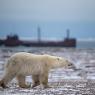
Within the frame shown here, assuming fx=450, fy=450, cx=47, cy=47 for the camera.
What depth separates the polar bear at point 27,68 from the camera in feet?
25.1

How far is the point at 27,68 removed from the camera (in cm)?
775

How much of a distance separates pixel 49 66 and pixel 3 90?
104 cm

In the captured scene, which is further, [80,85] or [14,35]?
[14,35]

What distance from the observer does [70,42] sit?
224ft

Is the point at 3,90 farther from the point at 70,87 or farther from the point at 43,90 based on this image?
the point at 70,87

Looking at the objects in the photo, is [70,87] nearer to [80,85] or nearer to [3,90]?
[80,85]

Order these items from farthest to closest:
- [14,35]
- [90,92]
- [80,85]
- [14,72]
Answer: [14,35] < [80,85] < [14,72] < [90,92]

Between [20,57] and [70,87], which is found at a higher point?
[20,57]

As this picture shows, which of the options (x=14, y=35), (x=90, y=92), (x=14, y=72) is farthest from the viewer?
(x=14, y=35)

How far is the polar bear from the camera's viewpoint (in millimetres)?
7637

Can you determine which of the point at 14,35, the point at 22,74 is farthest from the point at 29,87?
the point at 14,35

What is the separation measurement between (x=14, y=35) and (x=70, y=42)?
8.63 m

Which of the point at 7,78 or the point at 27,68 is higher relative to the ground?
the point at 27,68

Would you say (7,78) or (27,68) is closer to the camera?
(7,78)
